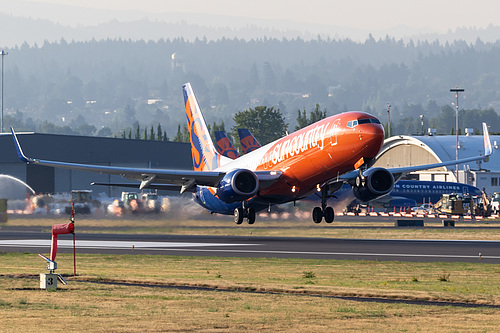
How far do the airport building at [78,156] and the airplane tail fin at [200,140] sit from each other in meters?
64.8

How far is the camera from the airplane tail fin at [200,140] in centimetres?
7125

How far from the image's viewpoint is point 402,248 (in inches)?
2110

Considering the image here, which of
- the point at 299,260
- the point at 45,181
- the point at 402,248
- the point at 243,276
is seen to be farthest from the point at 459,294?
the point at 45,181

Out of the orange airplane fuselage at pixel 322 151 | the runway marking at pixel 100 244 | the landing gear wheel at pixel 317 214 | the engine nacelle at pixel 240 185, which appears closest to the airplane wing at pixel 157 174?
the engine nacelle at pixel 240 185

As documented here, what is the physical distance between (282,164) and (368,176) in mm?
5880

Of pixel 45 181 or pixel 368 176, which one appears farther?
pixel 45 181

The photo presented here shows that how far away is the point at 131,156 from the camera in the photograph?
160m

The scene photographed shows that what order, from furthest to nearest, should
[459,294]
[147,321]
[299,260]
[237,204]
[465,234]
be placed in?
1. [465,234]
2. [237,204]
3. [299,260]
4. [459,294]
5. [147,321]

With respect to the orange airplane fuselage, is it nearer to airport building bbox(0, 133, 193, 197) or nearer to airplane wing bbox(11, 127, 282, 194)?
airplane wing bbox(11, 127, 282, 194)

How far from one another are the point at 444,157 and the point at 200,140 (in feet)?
302

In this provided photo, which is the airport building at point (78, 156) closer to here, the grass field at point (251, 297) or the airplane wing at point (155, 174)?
the airplane wing at point (155, 174)

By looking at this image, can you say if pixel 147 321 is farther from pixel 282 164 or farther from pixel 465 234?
pixel 465 234

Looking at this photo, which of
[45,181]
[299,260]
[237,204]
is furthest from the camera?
[45,181]

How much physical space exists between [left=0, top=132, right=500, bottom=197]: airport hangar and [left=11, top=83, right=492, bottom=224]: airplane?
248 feet
